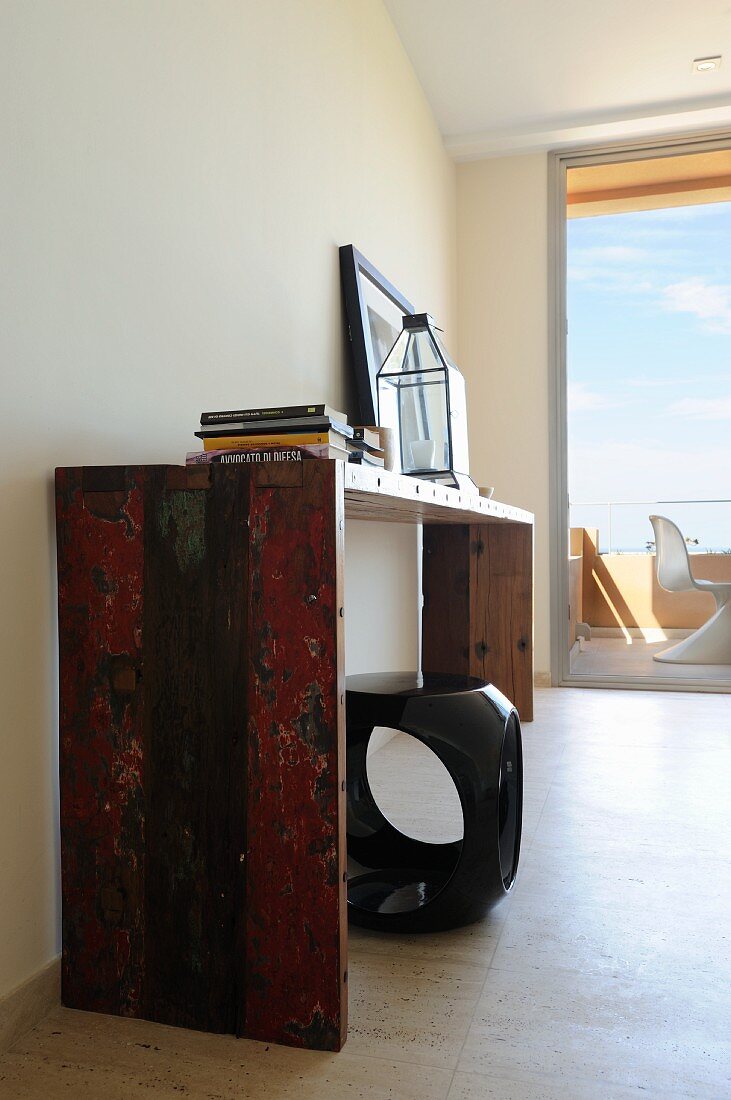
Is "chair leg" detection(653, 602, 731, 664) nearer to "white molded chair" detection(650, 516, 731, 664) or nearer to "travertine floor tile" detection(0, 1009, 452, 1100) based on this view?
"white molded chair" detection(650, 516, 731, 664)

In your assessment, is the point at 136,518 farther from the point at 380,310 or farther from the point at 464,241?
the point at 464,241

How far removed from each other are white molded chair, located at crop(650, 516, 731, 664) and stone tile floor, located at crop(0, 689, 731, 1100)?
1.97 meters

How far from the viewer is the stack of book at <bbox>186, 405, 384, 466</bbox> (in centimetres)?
125

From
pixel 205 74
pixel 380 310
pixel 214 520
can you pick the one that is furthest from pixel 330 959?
pixel 380 310

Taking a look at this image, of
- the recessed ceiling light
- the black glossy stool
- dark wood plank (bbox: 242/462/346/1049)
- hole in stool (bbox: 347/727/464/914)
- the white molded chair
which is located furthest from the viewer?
the white molded chair

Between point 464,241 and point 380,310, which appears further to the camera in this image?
point 464,241

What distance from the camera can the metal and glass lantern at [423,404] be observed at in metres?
2.34

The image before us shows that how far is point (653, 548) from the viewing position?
3.79m

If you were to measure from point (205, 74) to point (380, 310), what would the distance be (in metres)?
1.08

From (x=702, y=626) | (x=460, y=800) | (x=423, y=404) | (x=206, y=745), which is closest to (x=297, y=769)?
(x=206, y=745)

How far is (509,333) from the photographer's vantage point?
4.01 meters

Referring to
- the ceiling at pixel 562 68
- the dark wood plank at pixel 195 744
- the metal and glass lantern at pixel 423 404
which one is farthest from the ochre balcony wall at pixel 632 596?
the dark wood plank at pixel 195 744

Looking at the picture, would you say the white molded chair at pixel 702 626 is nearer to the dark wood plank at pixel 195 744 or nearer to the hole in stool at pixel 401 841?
the hole in stool at pixel 401 841

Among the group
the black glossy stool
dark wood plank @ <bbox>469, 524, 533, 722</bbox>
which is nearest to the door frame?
dark wood plank @ <bbox>469, 524, 533, 722</bbox>
